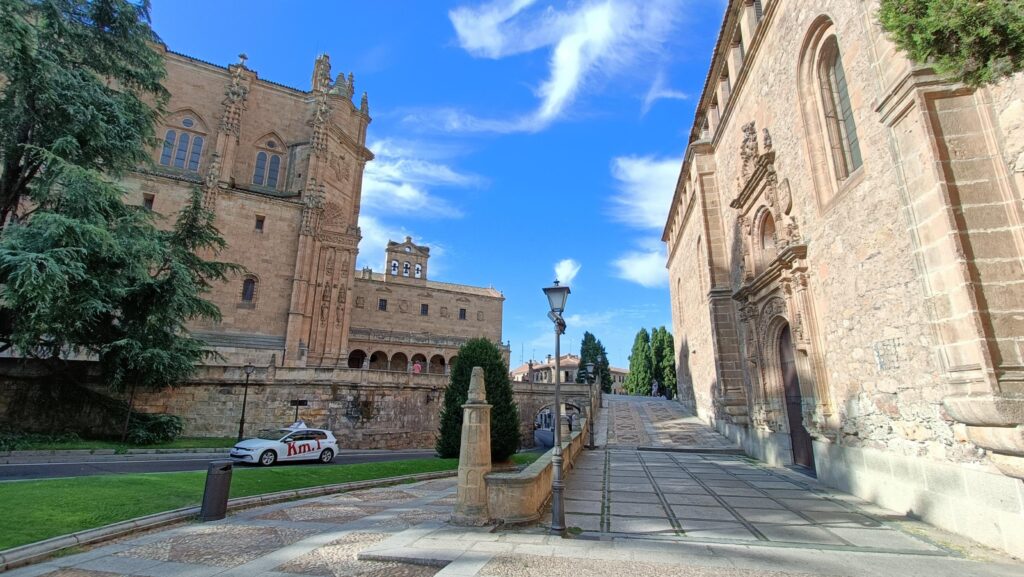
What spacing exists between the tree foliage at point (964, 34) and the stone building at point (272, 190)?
2838 cm

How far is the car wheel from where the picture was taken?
14.6m

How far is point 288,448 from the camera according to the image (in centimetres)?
1529

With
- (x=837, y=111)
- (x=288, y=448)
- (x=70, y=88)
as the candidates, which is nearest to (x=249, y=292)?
(x=70, y=88)

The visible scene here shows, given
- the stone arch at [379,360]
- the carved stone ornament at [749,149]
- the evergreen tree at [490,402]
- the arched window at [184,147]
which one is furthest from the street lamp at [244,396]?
the carved stone ornament at [749,149]

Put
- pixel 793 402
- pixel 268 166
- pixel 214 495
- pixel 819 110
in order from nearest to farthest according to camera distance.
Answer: pixel 214 495 < pixel 819 110 < pixel 793 402 < pixel 268 166

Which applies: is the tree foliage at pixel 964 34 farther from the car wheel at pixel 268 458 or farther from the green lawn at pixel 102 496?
the car wheel at pixel 268 458

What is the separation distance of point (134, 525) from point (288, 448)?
967 centimetres

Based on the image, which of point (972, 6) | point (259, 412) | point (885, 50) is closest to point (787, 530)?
point (972, 6)

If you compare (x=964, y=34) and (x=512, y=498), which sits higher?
(x=964, y=34)

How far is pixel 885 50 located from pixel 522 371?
8598 cm

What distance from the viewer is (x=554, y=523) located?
545 cm

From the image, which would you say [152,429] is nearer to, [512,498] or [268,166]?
[512,498]

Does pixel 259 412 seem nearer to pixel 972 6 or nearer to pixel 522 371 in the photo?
pixel 972 6

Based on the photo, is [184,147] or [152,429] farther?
[184,147]
